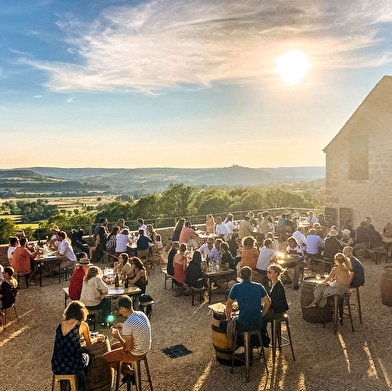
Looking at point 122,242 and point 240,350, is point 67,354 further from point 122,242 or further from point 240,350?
point 122,242

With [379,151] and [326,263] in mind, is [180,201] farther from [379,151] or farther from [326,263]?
[326,263]

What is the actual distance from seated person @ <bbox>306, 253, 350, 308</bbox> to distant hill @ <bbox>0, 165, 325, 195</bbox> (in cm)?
4892

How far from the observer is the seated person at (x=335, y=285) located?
8391mm

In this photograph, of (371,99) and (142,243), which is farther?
(371,99)

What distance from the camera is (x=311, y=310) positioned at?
28.7 feet

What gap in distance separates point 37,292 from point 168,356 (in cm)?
583

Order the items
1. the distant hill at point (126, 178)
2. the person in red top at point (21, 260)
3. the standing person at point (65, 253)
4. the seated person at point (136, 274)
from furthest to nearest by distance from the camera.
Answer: the distant hill at point (126, 178) → the standing person at point (65, 253) → the person in red top at point (21, 260) → the seated person at point (136, 274)

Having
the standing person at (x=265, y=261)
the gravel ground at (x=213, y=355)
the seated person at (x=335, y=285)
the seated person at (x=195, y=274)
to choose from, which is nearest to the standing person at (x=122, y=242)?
the gravel ground at (x=213, y=355)

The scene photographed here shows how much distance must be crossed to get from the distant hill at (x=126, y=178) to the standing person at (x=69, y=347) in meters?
53.4

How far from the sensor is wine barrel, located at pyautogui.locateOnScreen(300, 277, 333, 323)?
28.5ft

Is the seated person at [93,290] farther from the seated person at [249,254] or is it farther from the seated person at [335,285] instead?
the seated person at [335,285]

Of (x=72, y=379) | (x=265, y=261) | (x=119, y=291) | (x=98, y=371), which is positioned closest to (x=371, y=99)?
(x=265, y=261)

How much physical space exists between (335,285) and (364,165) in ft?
38.5

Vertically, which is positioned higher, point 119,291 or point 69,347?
point 69,347
